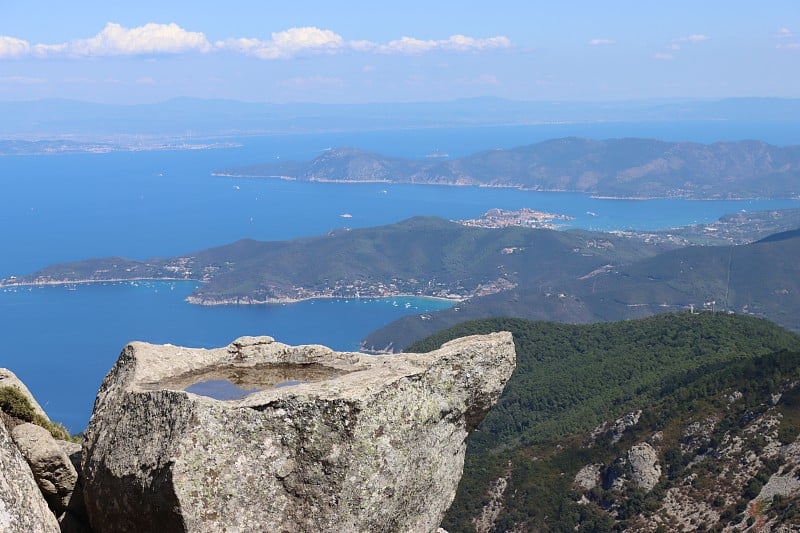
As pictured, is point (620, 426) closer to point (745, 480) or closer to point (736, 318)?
point (745, 480)

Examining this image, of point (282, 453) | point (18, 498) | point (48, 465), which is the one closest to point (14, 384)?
point (48, 465)

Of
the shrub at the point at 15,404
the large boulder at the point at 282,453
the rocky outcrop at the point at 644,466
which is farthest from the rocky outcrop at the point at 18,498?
the rocky outcrop at the point at 644,466

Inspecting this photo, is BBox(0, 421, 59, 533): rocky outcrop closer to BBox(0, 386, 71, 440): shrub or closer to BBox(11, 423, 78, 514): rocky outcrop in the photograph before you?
BBox(11, 423, 78, 514): rocky outcrop

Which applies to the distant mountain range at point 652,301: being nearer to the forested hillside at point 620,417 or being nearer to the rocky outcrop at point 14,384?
the forested hillside at point 620,417

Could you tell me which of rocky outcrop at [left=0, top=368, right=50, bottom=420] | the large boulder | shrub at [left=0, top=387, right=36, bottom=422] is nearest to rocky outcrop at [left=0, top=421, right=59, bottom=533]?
the large boulder

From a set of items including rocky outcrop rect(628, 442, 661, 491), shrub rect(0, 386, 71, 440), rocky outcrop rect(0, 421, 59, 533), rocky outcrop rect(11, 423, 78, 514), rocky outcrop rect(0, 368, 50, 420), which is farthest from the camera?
rocky outcrop rect(628, 442, 661, 491)
